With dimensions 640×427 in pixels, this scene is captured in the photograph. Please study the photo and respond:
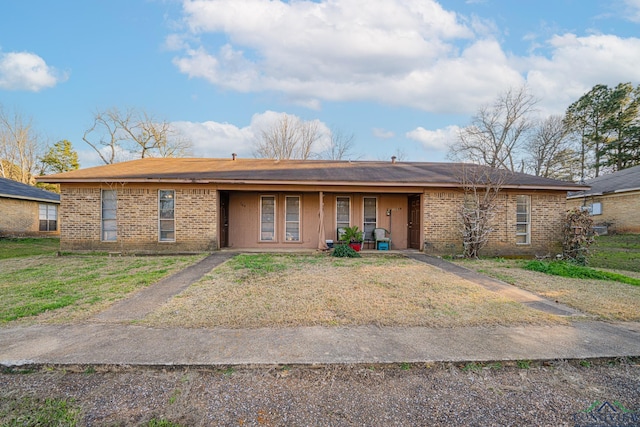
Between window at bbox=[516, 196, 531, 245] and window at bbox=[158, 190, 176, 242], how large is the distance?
40.2ft

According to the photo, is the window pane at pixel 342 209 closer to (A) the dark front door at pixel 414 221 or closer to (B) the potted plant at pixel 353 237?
(B) the potted plant at pixel 353 237

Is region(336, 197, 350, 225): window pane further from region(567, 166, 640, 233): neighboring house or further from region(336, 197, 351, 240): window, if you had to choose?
region(567, 166, 640, 233): neighboring house

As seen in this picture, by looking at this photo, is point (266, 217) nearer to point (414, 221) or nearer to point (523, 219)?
point (414, 221)

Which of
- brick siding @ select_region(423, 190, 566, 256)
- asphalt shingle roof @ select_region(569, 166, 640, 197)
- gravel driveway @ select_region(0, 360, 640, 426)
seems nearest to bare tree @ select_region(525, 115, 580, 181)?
asphalt shingle roof @ select_region(569, 166, 640, 197)

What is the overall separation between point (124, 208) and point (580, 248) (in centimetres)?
1498

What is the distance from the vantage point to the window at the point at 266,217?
38.6ft

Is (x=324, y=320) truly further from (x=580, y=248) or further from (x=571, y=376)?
(x=580, y=248)

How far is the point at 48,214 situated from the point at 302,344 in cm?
2288

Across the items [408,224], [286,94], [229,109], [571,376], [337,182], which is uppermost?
[286,94]

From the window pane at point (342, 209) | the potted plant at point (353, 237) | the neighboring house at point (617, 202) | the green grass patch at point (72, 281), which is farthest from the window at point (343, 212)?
the neighboring house at point (617, 202)

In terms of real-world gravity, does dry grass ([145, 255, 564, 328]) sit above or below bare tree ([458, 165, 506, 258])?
below

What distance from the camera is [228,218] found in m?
11.9

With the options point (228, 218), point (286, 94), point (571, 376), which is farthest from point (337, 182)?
point (286, 94)

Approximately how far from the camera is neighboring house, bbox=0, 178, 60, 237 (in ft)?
53.1
